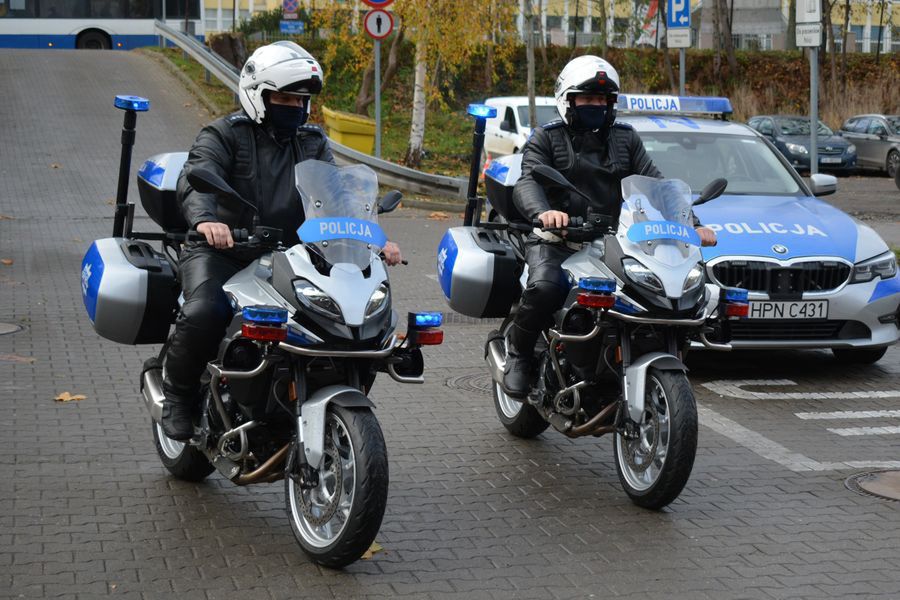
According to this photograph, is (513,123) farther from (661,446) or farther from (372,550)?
(372,550)

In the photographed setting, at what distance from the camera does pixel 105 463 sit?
7004 mm

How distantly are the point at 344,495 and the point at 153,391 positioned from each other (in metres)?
1.55

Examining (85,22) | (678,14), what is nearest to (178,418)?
(678,14)

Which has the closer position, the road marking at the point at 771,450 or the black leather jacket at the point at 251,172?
the black leather jacket at the point at 251,172

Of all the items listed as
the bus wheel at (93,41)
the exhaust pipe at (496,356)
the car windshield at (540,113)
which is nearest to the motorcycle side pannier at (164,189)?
the exhaust pipe at (496,356)

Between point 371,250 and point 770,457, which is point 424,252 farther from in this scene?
point 371,250

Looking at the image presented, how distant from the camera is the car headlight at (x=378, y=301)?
540 centimetres

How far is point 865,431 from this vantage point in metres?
8.23

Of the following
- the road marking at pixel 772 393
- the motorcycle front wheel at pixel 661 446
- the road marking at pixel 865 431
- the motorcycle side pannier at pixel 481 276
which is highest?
the motorcycle side pannier at pixel 481 276

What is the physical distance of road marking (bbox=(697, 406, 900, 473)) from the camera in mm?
7352

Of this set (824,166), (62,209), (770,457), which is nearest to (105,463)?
(770,457)

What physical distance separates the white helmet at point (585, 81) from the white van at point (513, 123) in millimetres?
17695

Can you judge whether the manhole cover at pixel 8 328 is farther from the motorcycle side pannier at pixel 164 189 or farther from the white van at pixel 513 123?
the white van at pixel 513 123

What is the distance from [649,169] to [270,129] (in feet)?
7.03
